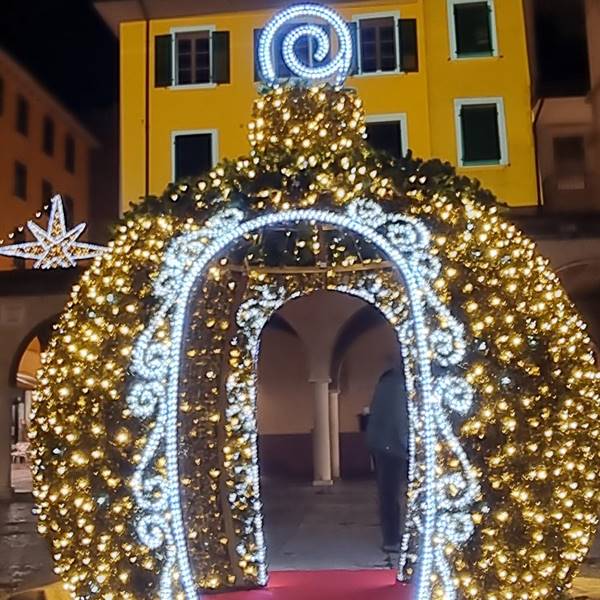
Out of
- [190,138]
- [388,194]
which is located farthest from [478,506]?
[190,138]

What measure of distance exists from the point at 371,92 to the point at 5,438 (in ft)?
31.3

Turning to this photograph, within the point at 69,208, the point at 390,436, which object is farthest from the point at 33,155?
the point at 390,436

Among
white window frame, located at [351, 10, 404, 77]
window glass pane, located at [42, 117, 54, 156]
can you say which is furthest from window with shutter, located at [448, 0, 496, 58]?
window glass pane, located at [42, 117, 54, 156]

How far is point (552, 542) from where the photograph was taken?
441 centimetres

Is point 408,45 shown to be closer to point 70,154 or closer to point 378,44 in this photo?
point 378,44

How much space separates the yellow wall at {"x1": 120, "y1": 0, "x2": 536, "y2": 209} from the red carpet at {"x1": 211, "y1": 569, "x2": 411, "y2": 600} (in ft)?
41.6

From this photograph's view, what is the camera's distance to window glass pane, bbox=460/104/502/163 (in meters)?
18.3

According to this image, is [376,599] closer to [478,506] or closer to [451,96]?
[478,506]

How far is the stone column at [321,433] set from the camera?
15.3 m

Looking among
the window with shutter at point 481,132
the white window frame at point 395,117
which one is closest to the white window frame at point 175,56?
the white window frame at point 395,117

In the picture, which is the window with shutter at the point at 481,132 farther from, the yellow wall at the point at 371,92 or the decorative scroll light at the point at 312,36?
the decorative scroll light at the point at 312,36

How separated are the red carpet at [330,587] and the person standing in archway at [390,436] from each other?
1.07m

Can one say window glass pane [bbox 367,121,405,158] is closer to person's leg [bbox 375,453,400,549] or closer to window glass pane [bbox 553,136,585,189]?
window glass pane [bbox 553,136,585,189]

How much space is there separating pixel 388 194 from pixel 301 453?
46.8 feet
